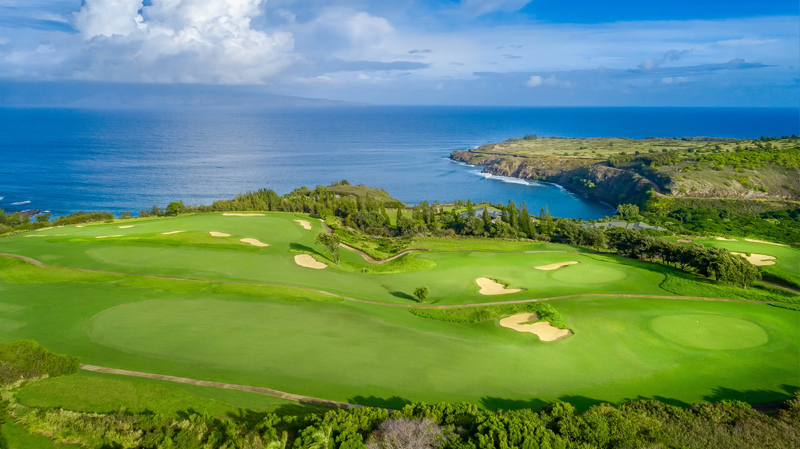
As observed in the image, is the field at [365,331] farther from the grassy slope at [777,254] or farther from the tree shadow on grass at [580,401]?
the grassy slope at [777,254]

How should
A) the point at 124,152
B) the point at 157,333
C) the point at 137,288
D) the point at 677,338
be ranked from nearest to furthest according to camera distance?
the point at 157,333 < the point at 677,338 < the point at 137,288 < the point at 124,152

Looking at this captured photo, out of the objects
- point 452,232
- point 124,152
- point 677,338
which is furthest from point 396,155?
point 677,338

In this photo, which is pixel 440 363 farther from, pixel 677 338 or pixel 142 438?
pixel 677 338

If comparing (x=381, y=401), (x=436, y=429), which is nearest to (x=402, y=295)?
(x=381, y=401)

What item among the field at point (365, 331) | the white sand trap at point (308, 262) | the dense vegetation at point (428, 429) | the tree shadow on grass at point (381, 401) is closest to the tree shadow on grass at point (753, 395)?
the field at point (365, 331)

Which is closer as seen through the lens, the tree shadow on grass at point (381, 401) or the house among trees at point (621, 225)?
the tree shadow on grass at point (381, 401)

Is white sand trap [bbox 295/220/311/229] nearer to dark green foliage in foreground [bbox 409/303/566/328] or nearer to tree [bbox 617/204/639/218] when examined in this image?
dark green foliage in foreground [bbox 409/303/566/328]

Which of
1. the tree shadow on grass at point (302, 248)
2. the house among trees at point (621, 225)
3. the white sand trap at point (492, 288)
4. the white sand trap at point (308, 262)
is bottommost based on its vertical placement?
the house among trees at point (621, 225)
